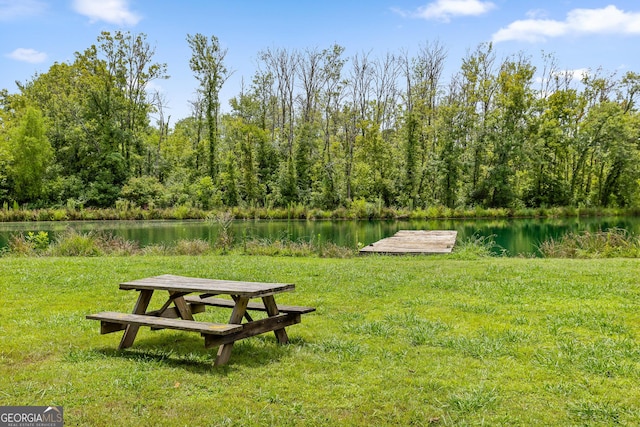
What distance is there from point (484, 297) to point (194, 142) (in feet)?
141

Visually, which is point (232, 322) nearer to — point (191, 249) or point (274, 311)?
point (274, 311)

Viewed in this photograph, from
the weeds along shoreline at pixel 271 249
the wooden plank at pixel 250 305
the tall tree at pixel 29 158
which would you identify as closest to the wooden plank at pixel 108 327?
the wooden plank at pixel 250 305

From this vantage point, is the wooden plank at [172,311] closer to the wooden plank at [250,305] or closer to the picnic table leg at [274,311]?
the wooden plank at [250,305]

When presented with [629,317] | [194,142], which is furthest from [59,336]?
[194,142]

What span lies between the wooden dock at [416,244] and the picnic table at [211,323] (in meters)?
8.95

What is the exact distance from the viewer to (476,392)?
343 centimetres

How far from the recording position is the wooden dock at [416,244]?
13.5m

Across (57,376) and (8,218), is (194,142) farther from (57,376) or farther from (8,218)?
(57,376)

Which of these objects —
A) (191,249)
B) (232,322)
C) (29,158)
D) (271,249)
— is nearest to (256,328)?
(232,322)

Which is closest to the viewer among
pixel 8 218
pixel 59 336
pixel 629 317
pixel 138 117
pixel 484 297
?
pixel 59 336

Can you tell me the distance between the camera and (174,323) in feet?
13.4

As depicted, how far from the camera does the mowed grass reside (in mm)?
3201

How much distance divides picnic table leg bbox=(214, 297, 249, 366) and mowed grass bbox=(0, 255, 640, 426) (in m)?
0.08

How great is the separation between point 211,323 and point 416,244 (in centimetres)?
1154
